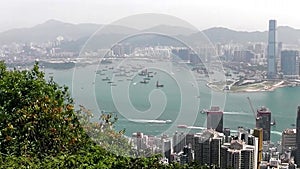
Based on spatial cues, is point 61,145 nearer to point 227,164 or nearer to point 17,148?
point 17,148

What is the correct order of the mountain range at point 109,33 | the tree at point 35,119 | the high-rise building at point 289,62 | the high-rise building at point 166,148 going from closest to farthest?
the tree at point 35,119
the high-rise building at point 166,148
the mountain range at point 109,33
the high-rise building at point 289,62

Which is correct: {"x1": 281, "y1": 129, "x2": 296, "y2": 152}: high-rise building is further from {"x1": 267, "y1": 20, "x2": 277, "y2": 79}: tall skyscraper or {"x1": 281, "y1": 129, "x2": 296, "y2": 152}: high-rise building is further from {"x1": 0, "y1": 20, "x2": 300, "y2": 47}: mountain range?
{"x1": 267, "y1": 20, "x2": 277, "y2": 79}: tall skyscraper

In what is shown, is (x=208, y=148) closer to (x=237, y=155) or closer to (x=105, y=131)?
(x=237, y=155)

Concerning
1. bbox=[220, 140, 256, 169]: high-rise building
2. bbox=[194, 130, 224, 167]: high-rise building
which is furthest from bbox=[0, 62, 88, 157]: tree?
bbox=[220, 140, 256, 169]: high-rise building

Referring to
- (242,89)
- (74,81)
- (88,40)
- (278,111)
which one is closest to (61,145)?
(74,81)

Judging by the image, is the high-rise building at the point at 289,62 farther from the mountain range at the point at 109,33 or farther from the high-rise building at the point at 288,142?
the high-rise building at the point at 288,142

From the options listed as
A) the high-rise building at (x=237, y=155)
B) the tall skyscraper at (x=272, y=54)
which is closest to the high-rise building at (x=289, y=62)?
the tall skyscraper at (x=272, y=54)
